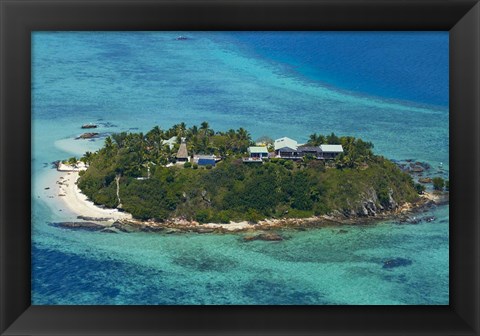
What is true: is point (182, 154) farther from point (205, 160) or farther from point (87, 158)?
point (87, 158)

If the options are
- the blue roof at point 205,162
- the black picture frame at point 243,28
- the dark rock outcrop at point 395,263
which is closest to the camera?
the black picture frame at point 243,28

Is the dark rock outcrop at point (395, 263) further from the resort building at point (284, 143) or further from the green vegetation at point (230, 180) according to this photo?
the resort building at point (284, 143)

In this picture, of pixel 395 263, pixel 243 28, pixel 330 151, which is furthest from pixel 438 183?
pixel 243 28

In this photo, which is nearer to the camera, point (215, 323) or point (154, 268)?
point (215, 323)

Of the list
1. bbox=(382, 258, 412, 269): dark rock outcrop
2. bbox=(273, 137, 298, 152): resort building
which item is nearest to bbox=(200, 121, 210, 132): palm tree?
bbox=(273, 137, 298, 152): resort building

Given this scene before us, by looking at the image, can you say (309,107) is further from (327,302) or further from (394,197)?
(327,302)

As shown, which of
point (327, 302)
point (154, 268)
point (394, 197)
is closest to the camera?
point (327, 302)

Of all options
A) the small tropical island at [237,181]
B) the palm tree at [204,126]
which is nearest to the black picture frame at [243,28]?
the small tropical island at [237,181]
